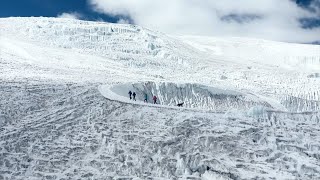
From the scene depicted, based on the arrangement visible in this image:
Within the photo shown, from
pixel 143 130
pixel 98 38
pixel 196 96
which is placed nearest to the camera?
pixel 143 130

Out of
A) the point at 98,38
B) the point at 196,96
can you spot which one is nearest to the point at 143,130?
the point at 196,96

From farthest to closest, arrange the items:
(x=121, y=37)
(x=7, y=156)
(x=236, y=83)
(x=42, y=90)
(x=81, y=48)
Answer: (x=121, y=37) → (x=81, y=48) → (x=236, y=83) → (x=42, y=90) → (x=7, y=156)

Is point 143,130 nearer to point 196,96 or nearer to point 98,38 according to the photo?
point 196,96

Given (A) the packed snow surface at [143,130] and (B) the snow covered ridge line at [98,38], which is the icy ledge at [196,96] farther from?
(B) the snow covered ridge line at [98,38]

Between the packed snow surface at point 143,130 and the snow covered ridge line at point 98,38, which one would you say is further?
the snow covered ridge line at point 98,38

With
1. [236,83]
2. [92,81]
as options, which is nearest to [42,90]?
[92,81]

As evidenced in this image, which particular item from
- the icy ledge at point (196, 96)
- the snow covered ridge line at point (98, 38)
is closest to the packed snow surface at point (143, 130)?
the icy ledge at point (196, 96)

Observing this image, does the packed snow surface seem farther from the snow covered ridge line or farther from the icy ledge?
the snow covered ridge line

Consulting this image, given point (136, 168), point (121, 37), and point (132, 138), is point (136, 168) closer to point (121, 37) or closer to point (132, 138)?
Answer: point (132, 138)

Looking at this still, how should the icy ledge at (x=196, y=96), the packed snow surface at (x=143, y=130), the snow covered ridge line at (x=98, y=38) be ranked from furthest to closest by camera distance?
the snow covered ridge line at (x=98, y=38), the icy ledge at (x=196, y=96), the packed snow surface at (x=143, y=130)
